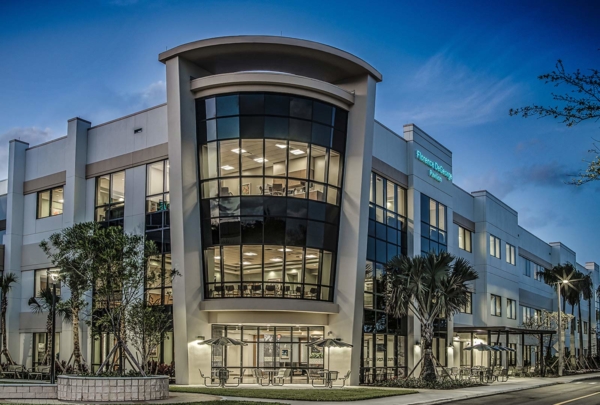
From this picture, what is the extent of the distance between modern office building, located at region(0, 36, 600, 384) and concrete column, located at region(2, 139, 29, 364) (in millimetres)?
Result: 4946

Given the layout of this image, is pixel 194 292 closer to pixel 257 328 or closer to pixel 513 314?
pixel 257 328

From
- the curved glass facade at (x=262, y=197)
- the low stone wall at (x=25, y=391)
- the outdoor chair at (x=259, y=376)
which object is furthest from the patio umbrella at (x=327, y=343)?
the low stone wall at (x=25, y=391)

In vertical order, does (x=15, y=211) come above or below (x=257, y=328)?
above

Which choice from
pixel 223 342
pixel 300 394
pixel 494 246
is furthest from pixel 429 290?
pixel 494 246

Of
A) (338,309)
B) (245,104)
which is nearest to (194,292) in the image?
(338,309)

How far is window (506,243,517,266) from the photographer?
67625mm

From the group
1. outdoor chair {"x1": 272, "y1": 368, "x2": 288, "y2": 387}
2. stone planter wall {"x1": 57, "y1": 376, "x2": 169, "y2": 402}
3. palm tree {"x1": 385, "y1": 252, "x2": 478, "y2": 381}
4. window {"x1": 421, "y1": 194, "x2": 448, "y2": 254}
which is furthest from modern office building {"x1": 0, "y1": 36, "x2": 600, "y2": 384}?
stone planter wall {"x1": 57, "y1": 376, "x2": 169, "y2": 402}

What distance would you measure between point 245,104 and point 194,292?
10797mm

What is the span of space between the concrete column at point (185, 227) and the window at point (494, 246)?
1335 inches

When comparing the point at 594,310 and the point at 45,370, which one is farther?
the point at 594,310

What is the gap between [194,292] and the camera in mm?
37406

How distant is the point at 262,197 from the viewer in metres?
37.5

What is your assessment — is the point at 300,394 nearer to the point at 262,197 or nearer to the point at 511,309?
the point at 262,197

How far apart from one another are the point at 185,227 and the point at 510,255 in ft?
136
